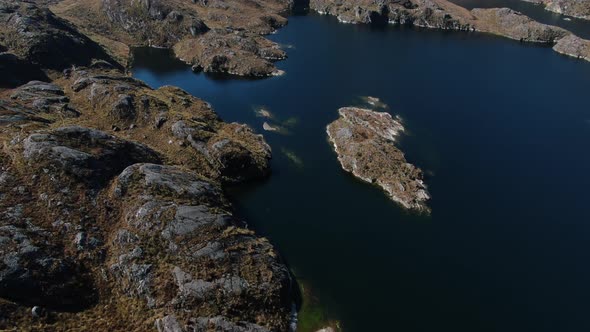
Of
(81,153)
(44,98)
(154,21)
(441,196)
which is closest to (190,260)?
(81,153)

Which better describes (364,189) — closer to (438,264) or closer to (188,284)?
(438,264)

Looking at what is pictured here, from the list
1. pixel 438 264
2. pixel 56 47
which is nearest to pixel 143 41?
pixel 56 47

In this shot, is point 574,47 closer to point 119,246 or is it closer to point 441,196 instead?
point 441,196

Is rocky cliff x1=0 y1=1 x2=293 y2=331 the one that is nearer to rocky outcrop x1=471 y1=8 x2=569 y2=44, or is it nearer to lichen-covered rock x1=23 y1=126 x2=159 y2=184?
lichen-covered rock x1=23 y1=126 x2=159 y2=184

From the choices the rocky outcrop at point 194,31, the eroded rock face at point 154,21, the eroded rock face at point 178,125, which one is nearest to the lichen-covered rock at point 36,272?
the eroded rock face at point 178,125

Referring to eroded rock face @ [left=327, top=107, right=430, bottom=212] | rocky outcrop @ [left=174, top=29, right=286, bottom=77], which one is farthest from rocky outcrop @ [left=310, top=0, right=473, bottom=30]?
eroded rock face @ [left=327, top=107, right=430, bottom=212]

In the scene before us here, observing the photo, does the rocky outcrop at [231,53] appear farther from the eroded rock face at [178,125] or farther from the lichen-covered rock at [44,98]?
the lichen-covered rock at [44,98]
